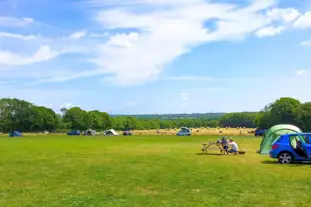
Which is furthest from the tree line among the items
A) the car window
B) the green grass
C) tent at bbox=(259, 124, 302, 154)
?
the green grass

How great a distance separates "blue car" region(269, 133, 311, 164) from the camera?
2525cm

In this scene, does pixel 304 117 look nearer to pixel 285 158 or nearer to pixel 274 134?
pixel 274 134

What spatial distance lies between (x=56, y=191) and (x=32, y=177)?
458 centimetres

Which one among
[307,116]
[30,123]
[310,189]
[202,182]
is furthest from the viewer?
[30,123]

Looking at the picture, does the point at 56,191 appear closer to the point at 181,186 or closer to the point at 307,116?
the point at 181,186

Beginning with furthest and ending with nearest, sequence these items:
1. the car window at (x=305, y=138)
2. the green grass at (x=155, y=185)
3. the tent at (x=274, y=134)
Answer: the tent at (x=274, y=134) → the car window at (x=305, y=138) → the green grass at (x=155, y=185)

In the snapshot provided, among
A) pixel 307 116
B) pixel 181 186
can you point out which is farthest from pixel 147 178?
pixel 307 116

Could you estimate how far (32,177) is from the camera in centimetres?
2023

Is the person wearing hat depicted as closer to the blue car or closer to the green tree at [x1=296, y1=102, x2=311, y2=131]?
the blue car

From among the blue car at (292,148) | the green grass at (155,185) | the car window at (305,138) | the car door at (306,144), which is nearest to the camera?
the green grass at (155,185)

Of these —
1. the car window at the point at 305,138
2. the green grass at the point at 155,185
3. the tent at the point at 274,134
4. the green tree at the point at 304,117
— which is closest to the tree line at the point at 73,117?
the green tree at the point at 304,117

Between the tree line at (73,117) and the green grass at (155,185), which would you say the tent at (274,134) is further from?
the tree line at (73,117)

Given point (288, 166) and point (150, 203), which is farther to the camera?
point (288, 166)

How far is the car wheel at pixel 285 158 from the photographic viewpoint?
25.6m
